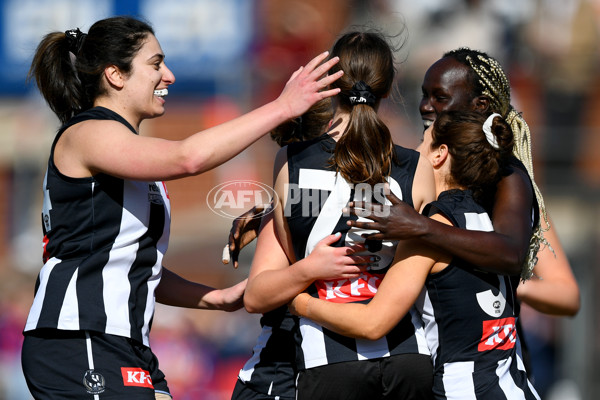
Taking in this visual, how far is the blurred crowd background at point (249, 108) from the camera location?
8.16 metres

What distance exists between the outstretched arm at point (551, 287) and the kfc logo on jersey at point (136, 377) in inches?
66.2

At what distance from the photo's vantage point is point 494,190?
→ 2971 millimetres

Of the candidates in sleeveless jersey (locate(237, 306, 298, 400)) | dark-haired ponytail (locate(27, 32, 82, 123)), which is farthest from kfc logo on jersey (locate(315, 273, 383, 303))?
dark-haired ponytail (locate(27, 32, 82, 123))

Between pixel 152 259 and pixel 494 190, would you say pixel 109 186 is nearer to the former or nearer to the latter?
pixel 152 259

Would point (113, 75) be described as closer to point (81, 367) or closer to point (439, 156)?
point (81, 367)

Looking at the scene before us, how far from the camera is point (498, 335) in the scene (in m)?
2.83

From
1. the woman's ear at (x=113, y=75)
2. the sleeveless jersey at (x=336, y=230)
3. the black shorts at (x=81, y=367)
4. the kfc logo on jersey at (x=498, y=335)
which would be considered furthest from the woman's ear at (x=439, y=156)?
the black shorts at (x=81, y=367)

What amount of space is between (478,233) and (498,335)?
372mm

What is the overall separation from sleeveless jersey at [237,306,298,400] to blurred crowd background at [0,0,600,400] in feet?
14.7

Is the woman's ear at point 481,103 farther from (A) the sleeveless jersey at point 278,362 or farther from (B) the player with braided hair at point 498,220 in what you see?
(A) the sleeveless jersey at point 278,362

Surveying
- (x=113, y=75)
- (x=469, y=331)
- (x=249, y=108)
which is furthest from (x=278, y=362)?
(x=249, y=108)

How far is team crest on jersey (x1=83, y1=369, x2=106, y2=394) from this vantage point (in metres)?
2.80

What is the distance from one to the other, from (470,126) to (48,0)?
8.68 metres

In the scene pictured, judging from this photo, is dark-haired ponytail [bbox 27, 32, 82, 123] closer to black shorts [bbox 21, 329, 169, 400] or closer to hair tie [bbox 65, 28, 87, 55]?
hair tie [bbox 65, 28, 87, 55]
